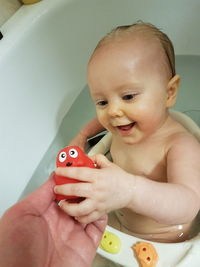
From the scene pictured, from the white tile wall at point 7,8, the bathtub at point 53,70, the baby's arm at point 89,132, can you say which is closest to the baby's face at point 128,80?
the baby's arm at point 89,132

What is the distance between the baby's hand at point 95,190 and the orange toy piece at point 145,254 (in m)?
0.17

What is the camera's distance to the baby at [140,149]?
22.2 inches

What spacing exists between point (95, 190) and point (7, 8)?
99 centimetres

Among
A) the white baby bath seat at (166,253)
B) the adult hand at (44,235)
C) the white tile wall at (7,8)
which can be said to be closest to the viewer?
the adult hand at (44,235)

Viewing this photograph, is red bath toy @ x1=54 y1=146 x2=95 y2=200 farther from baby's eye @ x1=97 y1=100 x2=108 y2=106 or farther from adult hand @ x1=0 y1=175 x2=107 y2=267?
baby's eye @ x1=97 y1=100 x2=108 y2=106

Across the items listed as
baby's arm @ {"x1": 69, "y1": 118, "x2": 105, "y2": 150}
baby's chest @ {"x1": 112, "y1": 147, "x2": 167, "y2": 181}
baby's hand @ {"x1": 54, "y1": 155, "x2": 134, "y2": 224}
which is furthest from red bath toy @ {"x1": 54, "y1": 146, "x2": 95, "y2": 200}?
baby's arm @ {"x1": 69, "y1": 118, "x2": 105, "y2": 150}

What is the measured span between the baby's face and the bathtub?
0.49 meters

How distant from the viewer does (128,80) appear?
723 mm

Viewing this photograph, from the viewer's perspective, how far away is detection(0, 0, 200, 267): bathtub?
3.77ft

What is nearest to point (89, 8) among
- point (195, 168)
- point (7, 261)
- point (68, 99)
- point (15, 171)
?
point (68, 99)

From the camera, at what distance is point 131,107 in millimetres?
727

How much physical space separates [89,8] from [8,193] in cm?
78

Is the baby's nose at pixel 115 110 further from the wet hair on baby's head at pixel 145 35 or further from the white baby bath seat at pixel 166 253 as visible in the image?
the white baby bath seat at pixel 166 253

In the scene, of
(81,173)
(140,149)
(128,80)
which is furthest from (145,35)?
(81,173)
